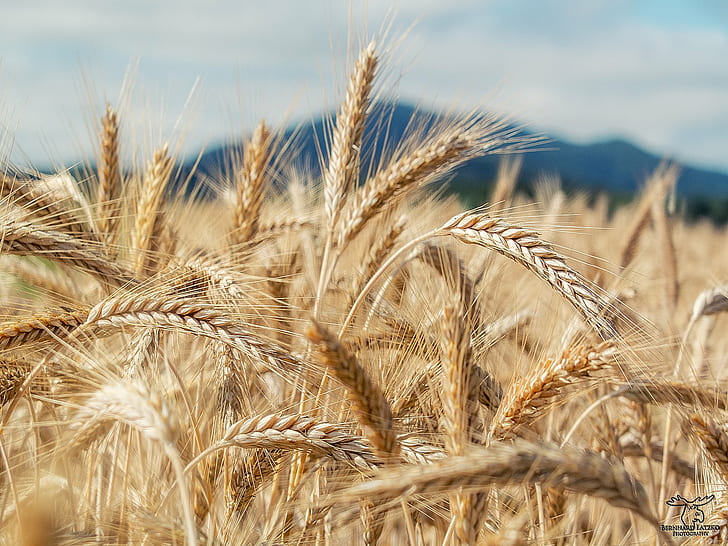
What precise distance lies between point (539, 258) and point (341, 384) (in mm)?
631

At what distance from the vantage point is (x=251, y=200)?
2.67 meters

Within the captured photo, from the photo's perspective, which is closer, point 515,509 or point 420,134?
point 515,509

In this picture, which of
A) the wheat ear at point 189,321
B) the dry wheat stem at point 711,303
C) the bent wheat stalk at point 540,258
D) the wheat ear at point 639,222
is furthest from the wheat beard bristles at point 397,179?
the wheat ear at point 639,222

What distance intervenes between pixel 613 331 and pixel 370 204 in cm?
99

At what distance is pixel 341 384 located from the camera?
1.48 metres

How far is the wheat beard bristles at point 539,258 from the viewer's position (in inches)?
60.7

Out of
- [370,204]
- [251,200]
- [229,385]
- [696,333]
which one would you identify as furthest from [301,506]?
[696,333]

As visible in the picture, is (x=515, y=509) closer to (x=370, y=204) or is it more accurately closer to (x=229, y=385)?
(x=229, y=385)

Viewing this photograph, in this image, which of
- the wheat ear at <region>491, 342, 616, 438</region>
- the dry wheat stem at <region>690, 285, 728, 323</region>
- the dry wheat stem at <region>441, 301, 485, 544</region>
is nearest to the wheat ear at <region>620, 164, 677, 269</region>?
the dry wheat stem at <region>690, 285, 728, 323</region>

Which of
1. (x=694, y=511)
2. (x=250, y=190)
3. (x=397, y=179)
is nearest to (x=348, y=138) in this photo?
(x=397, y=179)

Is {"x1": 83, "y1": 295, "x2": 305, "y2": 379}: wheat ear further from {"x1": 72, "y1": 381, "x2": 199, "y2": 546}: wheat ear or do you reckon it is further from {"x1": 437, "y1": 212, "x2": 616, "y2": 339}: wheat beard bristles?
{"x1": 437, "y1": 212, "x2": 616, "y2": 339}: wheat beard bristles

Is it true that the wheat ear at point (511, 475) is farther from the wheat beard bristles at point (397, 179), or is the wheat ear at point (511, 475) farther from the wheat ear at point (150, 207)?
the wheat ear at point (150, 207)

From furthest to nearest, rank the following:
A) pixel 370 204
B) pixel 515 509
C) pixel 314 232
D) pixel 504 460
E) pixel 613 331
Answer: pixel 314 232 → pixel 370 204 → pixel 515 509 → pixel 613 331 → pixel 504 460

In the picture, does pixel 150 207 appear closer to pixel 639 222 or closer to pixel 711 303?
pixel 711 303
